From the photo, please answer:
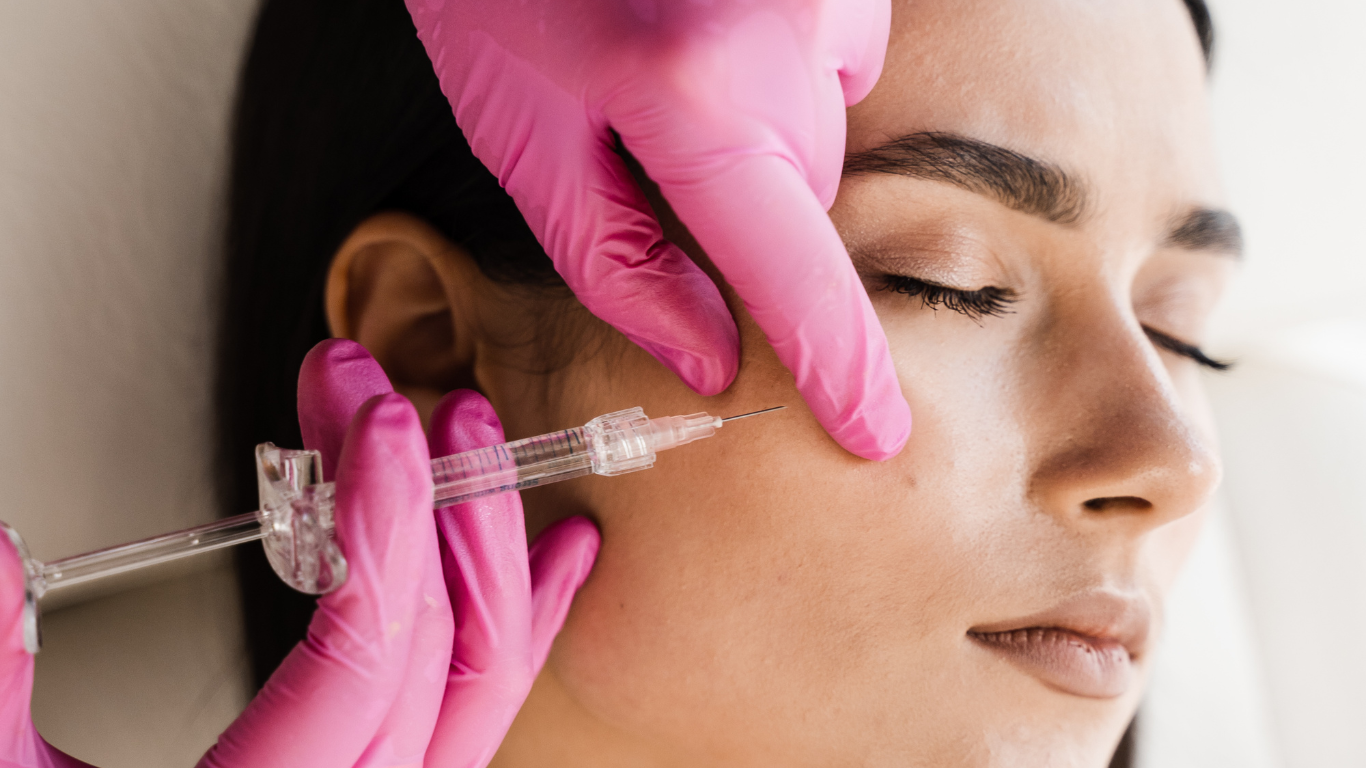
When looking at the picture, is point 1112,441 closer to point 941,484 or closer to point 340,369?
point 941,484

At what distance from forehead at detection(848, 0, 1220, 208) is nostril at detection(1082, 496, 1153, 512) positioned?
312mm

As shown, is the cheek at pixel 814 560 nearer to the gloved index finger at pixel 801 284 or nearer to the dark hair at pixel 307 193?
the gloved index finger at pixel 801 284

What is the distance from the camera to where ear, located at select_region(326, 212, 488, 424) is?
99cm

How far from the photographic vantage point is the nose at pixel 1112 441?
0.84m

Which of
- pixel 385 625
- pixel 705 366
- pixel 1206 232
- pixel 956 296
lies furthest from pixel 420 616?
pixel 1206 232

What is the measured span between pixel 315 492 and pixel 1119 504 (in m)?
0.78

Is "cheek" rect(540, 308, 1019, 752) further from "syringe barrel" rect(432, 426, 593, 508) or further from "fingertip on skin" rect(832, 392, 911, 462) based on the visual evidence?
"syringe barrel" rect(432, 426, 593, 508)

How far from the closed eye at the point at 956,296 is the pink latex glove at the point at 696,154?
127mm

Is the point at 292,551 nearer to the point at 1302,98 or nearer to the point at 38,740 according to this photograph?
the point at 38,740

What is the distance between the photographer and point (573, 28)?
70 centimetres

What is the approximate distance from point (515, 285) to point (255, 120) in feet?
1.84

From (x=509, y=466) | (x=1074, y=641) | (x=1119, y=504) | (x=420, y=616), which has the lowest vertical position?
(x=1074, y=641)

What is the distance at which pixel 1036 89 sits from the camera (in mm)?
860

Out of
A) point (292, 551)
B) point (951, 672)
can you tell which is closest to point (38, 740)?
point (292, 551)
